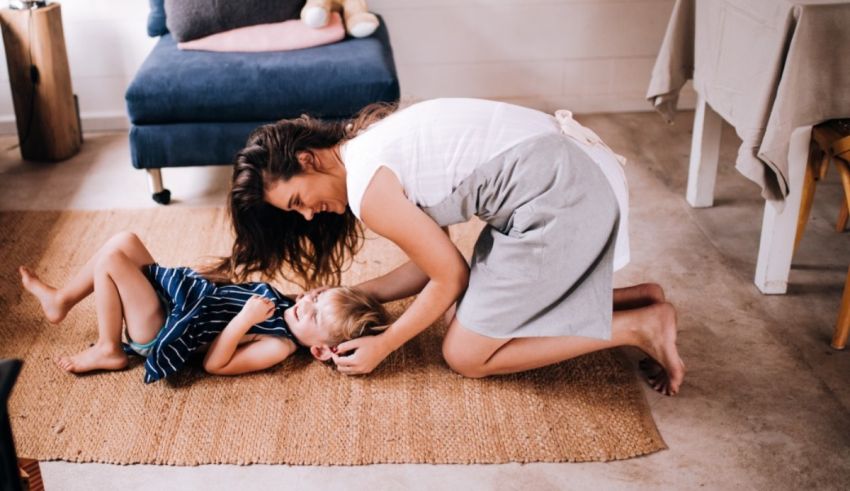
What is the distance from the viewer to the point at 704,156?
269 cm

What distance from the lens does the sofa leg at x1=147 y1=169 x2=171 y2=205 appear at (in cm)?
279

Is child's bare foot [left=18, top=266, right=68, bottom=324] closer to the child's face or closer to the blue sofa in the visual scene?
the child's face

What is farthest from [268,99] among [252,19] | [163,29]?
[163,29]

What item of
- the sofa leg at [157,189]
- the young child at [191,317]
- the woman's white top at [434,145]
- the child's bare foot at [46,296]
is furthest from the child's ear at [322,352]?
the sofa leg at [157,189]

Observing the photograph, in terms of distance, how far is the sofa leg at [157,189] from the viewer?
2.79 meters

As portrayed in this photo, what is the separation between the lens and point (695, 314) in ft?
7.23

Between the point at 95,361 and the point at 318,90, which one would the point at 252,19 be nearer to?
the point at 318,90

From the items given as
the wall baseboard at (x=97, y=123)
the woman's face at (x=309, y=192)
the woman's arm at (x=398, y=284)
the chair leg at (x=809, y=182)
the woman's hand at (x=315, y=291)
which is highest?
the woman's face at (x=309, y=192)

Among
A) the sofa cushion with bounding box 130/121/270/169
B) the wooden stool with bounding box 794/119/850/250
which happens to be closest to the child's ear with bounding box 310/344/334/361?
the sofa cushion with bounding box 130/121/270/169

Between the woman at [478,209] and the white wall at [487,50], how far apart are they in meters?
1.70

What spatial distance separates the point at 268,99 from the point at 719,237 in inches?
55.3

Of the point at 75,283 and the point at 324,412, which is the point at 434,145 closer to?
the point at 324,412

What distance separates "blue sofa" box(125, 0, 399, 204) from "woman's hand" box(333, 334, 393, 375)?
1.01 meters

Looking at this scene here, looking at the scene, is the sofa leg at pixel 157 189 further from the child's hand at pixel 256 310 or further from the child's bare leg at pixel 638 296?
the child's bare leg at pixel 638 296
